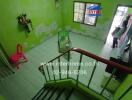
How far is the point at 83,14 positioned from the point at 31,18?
97.2 inches

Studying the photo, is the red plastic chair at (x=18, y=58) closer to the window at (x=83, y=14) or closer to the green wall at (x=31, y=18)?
the green wall at (x=31, y=18)

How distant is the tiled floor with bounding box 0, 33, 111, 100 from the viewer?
3.24m

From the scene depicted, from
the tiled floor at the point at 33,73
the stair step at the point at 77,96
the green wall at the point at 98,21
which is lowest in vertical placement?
the tiled floor at the point at 33,73

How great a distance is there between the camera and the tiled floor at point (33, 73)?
10.6 ft

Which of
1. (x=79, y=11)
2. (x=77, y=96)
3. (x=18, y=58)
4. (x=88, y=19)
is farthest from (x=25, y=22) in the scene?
(x=77, y=96)

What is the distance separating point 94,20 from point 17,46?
11.7 feet

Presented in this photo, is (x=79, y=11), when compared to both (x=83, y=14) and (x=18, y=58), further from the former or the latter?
(x=18, y=58)

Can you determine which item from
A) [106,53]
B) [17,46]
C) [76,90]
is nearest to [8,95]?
[17,46]

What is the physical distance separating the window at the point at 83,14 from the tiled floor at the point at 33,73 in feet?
2.98

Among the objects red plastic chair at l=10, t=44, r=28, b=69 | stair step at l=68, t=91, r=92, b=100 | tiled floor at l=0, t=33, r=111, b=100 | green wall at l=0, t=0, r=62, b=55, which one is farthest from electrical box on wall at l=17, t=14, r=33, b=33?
stair step at l=68, t=91, r=92, b=100

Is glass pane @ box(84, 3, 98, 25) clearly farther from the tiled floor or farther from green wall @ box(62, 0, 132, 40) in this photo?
the tiled floor

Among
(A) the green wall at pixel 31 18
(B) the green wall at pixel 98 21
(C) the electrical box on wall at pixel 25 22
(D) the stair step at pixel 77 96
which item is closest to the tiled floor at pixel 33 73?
(B) the green wall at pixel 98 21

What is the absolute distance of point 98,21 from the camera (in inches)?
193

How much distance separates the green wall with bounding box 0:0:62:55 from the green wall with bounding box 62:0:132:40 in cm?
44
